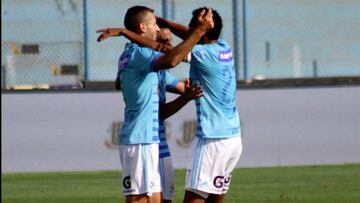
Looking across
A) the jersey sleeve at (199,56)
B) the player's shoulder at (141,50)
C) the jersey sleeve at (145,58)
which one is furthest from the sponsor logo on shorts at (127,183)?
the jersey sleeve at (199,56)

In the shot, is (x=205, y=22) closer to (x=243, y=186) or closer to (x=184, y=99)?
(x=184, y=99)

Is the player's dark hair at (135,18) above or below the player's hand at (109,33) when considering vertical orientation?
above

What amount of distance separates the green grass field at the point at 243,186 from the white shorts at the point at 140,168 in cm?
461

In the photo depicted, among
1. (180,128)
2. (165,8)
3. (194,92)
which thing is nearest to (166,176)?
(194,92)

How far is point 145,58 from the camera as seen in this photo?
771 centimetres

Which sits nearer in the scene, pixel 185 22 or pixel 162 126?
pixel 162 126

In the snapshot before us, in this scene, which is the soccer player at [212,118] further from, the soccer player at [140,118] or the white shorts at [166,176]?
the soccer player at [140,118]

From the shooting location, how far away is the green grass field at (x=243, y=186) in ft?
41.9

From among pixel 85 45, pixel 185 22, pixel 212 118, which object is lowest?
pixel 212 118

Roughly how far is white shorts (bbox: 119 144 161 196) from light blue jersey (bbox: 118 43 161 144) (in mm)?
57

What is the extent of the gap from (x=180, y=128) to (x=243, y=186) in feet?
11.5

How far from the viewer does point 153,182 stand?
7848 millimetres

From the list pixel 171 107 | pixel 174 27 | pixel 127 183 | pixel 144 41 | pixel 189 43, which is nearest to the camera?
pixel 189 43

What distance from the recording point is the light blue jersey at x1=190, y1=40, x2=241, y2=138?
8.09 metres
